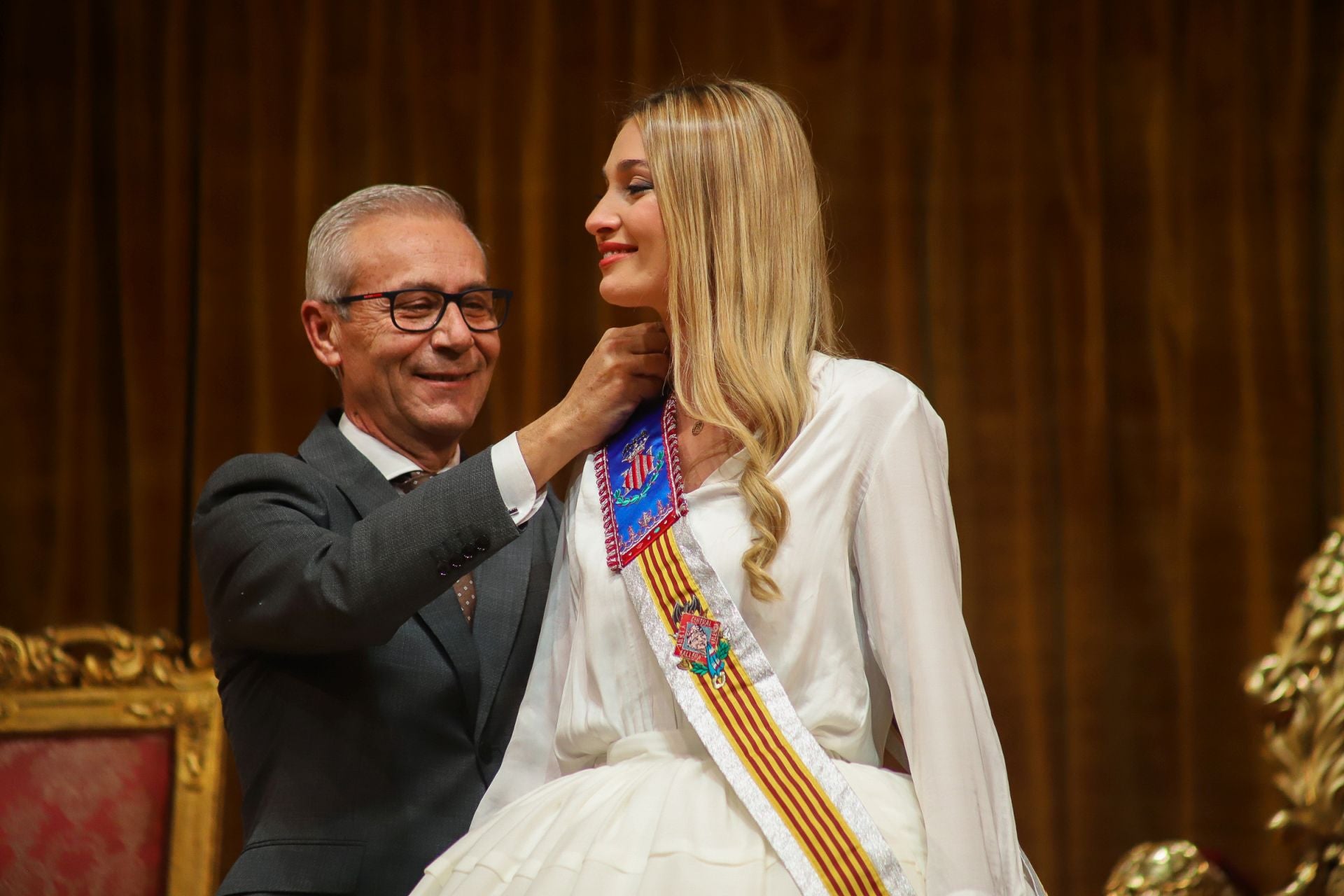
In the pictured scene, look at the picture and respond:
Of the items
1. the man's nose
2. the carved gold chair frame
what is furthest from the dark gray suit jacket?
the carved gold chair frame

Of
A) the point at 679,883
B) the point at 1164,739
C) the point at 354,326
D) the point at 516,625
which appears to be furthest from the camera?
the point at 1164,739

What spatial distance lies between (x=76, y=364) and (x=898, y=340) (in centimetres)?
171

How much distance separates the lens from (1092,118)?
2859 mm

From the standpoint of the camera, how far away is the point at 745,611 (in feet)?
4.85

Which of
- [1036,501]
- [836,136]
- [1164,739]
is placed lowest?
[1164,739]

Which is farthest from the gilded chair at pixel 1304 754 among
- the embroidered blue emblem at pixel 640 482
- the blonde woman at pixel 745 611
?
the embroidered blue emblem at pixel 640 482

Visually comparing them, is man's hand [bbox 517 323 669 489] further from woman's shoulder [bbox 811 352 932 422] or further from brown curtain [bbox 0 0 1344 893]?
brown curtain [bbox 0 0 1344 893]

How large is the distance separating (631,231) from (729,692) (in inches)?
20.8

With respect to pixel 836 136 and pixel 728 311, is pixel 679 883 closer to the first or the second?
pixel 728 311

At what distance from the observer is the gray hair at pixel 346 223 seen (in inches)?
85.4

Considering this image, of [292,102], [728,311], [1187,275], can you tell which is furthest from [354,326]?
[1187,275]

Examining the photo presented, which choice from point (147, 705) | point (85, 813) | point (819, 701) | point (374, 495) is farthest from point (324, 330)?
point (819, 701)

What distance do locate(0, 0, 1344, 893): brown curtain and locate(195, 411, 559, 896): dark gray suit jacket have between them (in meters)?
1.05

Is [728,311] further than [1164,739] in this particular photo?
A: No
